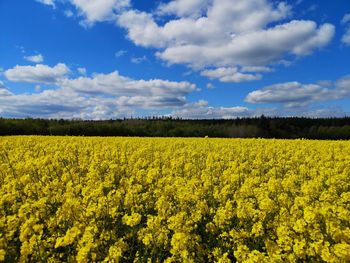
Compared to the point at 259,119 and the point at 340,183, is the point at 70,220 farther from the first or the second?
the point at 259,119

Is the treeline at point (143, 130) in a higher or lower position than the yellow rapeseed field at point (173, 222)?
higher

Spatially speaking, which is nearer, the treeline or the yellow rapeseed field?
the yellow rapeseed field

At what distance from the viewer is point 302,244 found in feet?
14.4

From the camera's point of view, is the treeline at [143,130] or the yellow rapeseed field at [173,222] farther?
the treeline at [143,130]

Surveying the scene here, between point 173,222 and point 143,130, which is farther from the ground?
point 143,130

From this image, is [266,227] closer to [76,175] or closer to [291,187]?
[291,187]

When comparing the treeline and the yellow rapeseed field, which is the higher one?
the treeline

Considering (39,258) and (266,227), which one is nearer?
(39,258)

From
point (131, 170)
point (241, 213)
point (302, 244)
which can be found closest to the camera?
point (302, 244)

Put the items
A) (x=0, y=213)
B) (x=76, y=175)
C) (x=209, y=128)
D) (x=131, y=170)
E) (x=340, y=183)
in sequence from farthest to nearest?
(x=209, y=128) < (x=131, y=170) < (x=76, y=175) < (x=340, y=183) < (x=0, y=213)

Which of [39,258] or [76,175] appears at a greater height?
[76,175]

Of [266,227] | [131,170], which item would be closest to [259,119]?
[131,170]

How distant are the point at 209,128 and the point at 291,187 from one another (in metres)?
31.5

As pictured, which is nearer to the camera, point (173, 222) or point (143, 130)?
point (173, 222)
